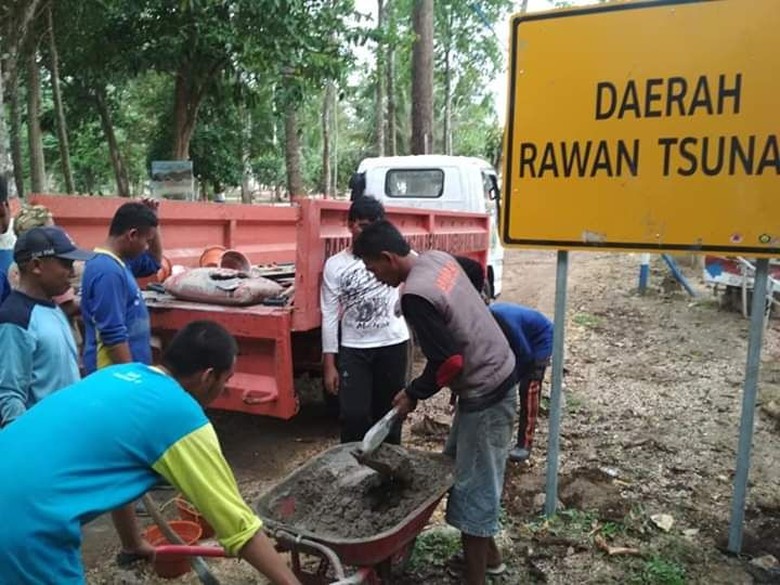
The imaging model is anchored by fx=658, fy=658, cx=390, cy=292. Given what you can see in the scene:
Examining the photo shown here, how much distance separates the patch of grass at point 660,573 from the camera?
9.27 feet

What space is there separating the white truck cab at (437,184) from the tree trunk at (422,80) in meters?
4.86

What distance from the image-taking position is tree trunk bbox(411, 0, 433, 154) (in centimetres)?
1274

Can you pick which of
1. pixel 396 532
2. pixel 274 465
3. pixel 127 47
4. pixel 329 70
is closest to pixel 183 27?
pixel 127 47

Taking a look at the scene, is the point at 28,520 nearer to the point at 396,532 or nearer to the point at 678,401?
the point at 396,532

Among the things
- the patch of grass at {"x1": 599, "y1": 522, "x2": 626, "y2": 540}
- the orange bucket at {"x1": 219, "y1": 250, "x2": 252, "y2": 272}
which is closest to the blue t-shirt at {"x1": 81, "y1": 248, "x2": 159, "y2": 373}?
the orange bucket at {"x1": 219, "y1": 250, "x2": 252, "y2": 272}

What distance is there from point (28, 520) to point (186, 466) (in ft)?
1.21

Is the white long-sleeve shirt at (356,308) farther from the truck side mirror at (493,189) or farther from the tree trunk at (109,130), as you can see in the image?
the tree trunk at (109,130)

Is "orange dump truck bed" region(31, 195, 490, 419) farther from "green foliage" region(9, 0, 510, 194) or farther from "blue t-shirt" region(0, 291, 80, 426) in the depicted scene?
"green foliage" region(9, 0, 510, 194)

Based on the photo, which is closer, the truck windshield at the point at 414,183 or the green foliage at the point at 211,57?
the truck windshield at the point at 414,183

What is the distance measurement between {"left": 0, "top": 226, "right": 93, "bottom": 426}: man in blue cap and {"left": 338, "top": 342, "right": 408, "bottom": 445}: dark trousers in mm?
1410

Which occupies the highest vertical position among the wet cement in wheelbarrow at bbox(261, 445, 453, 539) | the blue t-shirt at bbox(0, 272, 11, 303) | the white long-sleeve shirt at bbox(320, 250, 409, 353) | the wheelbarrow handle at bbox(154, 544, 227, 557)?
the blue t-shirt at bbox(0, 272, 11, 303)

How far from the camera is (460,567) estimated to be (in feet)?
9.86

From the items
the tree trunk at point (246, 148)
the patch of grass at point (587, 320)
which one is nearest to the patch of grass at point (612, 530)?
the patch of grass at point (587, 320)

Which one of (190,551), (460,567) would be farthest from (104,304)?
(460,567)
